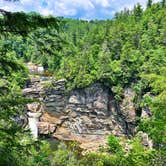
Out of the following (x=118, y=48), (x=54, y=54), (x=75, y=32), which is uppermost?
(x=75, y=32)

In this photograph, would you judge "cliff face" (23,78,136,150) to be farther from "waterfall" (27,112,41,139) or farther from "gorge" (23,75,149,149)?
"waterfall" (27,112,41,139)

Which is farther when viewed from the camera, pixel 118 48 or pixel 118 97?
pixel 118 48

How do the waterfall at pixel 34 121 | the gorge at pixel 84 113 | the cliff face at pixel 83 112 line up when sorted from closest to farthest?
the waterfall at pixel 34 121 → the gorge at pixel 84 113 → the cliff face at pixel 83 112

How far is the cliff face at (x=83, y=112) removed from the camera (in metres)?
52.4

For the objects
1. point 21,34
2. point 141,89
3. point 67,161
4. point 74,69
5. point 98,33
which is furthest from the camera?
point 98,33

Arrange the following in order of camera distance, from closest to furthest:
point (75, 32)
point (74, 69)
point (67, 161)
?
point (67, 161) < point (74, 69) < point (75, 32)

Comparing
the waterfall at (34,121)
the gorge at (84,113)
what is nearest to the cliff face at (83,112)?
the gorge at (84,113)

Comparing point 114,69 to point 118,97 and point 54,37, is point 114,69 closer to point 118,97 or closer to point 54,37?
point 118,97

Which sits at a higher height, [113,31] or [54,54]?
[113,31]

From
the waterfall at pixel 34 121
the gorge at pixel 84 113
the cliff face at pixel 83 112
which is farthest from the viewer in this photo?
the cliff face at pixel 83 112

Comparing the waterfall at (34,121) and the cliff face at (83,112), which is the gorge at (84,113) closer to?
the cliff face at (83,112)

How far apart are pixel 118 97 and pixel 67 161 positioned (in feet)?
61.1

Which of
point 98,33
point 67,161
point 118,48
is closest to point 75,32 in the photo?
point 98,33

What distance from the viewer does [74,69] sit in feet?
182
